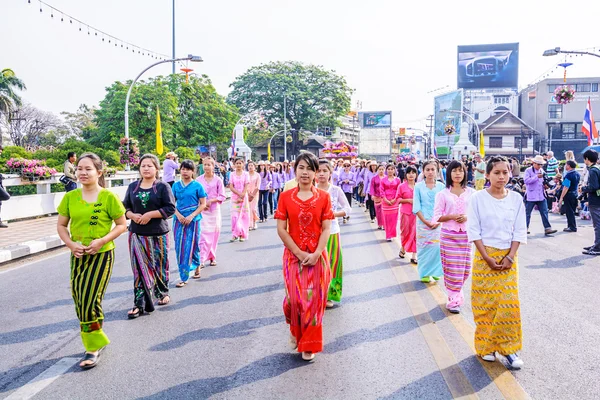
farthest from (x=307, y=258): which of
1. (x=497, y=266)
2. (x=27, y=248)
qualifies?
(x=27, y=248)

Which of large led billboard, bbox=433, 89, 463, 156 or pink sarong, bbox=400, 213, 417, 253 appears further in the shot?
large led billboard, bbox=433, 89, 463, 156

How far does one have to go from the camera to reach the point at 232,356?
4.66 meters

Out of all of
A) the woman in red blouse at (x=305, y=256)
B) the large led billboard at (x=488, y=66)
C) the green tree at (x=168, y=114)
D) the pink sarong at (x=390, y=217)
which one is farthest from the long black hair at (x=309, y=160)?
the large led billboard at (x=488, y=66)

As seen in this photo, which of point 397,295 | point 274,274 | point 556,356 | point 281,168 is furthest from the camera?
point 281,168

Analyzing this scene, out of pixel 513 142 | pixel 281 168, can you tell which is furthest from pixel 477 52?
pixel 281 168

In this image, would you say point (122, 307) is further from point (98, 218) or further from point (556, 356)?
point (556, 356)

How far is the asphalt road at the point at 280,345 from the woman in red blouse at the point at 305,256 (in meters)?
0.26

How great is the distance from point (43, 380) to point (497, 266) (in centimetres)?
368

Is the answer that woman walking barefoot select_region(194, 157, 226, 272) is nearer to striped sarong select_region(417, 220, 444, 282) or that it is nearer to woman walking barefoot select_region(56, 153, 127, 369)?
striped sarong select_region(417, 220, 444, 282)

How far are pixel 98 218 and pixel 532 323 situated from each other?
4.33 meters

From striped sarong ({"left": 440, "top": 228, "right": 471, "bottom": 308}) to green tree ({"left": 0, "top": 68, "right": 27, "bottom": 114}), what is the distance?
42.7 m

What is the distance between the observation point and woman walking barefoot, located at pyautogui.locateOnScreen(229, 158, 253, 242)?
460 inches

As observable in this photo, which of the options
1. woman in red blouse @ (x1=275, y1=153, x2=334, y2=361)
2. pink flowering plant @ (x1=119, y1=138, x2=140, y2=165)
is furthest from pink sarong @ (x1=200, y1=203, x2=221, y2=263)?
pink flowering plant @ (x1=119, y1=138, x2=140, y2=165)

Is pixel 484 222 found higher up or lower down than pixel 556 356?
higher up
